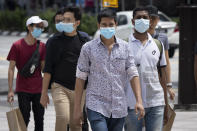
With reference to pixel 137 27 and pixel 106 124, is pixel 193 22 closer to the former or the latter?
pixel 137 27

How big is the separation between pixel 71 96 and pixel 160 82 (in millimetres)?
925

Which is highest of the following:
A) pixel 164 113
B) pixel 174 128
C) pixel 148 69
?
pixel 148 69

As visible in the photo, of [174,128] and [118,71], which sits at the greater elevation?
[118,71]

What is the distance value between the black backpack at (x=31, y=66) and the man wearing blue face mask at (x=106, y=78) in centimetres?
200

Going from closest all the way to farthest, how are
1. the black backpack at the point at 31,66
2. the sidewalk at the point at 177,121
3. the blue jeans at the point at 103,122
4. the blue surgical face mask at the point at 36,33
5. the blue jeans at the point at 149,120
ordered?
1. the blue jeans at the point at 103,122
2. the blue jeans at the point at 149,120
3. the black backpack at the point at 31,66
4. the blue surgical face mask at the point at 36,33
5. the sidewalk at the point at 177,121

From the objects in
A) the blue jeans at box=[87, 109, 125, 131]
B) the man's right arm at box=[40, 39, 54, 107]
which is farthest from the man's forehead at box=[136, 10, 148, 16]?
the blue jeans at box=[87, 109, 125, 131]

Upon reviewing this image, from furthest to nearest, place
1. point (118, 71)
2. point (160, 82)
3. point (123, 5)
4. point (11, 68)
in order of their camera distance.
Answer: point (123, 5), point (11, 68), point (160, 82), point (118, 71)

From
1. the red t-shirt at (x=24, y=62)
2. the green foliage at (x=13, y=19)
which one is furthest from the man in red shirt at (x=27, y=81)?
the green foliage at (x=13, y=19)

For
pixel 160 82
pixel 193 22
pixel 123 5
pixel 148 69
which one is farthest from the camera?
pixel 123 5

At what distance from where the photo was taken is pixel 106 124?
5.76 meters

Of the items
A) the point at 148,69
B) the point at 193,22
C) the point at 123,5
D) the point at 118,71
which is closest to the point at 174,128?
the point at 193,22

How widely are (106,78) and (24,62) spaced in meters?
2.28

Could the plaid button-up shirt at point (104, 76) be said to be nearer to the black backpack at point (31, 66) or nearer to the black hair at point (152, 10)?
the black hair at point (152, 10)

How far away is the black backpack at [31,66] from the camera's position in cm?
771
